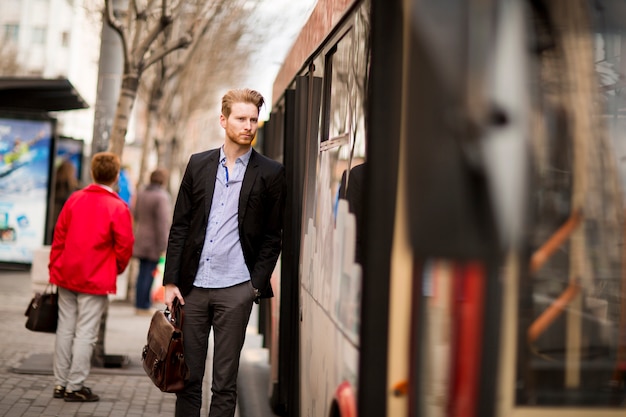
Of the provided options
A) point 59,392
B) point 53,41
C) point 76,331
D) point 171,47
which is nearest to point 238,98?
point 76,331

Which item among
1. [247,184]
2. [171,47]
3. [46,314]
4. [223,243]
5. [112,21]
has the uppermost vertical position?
[112,21]

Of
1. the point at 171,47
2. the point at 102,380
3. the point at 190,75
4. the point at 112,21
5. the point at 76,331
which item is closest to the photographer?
the point at 76,331

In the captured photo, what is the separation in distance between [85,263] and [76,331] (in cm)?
54

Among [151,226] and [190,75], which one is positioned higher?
[190,75]

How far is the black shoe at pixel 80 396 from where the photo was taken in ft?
25.1

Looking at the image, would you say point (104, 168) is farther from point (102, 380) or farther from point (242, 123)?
point (242, 123)

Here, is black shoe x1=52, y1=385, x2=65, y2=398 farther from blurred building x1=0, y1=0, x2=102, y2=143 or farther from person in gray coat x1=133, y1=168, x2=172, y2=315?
blurred building x1=0, y1=0, x2=102, y2=143

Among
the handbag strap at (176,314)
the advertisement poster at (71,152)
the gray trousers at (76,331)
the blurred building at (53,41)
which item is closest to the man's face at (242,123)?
the handbag strap at (176,314)

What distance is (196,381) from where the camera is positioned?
5473mm

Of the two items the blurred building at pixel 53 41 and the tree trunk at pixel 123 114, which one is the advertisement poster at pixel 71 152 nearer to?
the tree trunk at pixel 123 114

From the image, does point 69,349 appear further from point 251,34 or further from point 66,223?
point 251,34

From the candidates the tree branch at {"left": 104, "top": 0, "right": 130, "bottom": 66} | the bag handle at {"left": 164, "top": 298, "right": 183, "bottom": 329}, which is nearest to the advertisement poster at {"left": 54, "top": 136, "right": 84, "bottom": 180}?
the tree branch at {"left": 104, "top": 0, "right": 130, "bottom": 66}

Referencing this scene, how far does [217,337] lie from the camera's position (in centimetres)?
543

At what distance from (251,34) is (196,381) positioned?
22201 millimetres
